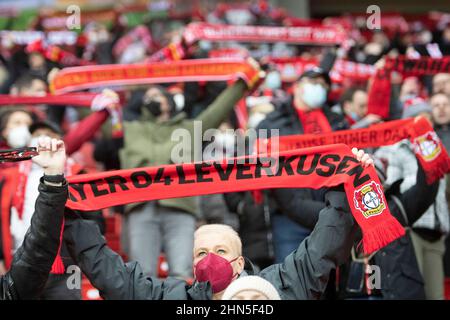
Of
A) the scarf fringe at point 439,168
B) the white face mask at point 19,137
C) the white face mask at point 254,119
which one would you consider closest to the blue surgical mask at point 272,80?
the white face mask at point 254,119

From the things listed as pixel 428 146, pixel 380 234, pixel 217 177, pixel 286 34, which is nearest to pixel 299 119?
pixel 428 146

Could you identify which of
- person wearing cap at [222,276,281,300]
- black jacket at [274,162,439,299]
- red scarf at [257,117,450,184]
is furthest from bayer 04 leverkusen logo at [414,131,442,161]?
person wearing cap at [222,276,281,300]

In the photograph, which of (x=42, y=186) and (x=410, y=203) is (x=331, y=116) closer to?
(x=410, y=203)

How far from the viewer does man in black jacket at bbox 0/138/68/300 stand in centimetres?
494

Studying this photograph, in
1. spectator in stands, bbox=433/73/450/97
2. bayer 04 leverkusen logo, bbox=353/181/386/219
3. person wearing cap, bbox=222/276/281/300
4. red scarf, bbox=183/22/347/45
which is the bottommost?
person wearing cap, bbox=222/276/281/300

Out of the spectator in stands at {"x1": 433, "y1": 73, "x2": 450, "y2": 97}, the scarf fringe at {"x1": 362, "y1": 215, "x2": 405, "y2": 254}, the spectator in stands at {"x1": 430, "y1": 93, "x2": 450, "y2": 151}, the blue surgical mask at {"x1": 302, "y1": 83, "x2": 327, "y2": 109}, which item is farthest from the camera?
the spectator in stands at {"x1": 433, "y1": 73, "x2": 450, "y2": 97}

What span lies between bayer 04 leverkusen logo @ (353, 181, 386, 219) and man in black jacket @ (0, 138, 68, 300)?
1572 millimetres

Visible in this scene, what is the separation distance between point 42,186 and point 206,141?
3.30 m

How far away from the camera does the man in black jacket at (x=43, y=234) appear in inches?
195

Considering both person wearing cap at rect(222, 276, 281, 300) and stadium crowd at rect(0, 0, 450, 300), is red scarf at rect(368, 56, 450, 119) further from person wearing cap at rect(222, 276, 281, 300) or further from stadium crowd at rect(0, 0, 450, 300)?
person wearing cap at rect(222, 276, 281, 300)

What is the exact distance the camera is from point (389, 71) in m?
8.34

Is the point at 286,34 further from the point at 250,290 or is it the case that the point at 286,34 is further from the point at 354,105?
the point at 250,290

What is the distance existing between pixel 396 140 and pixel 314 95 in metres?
0.92

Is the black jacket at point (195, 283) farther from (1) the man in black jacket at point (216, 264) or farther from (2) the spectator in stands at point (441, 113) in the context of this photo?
(2) the spectator in stands at point (441, 113)
